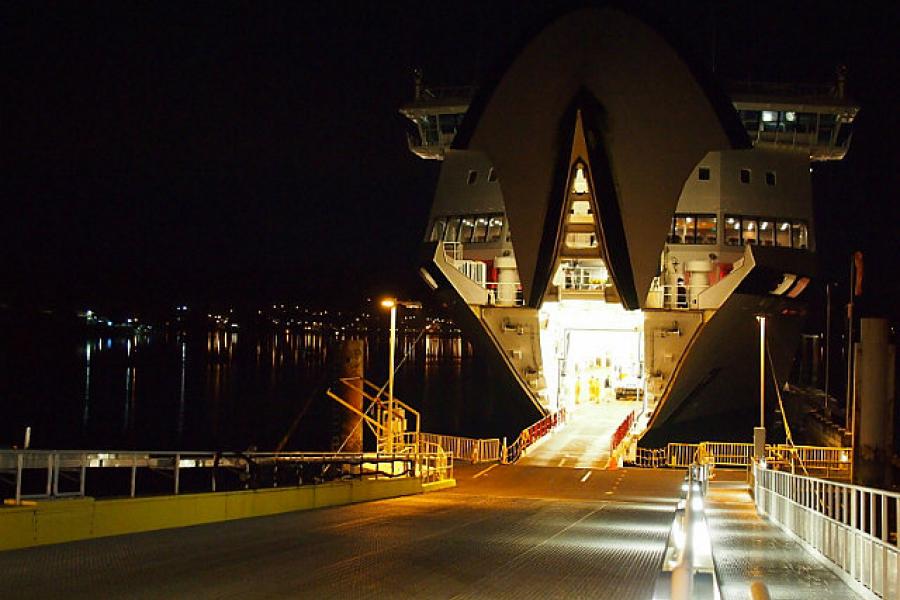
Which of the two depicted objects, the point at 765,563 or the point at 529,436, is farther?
the point at 529,436

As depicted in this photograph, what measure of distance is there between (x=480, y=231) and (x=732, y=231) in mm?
7843

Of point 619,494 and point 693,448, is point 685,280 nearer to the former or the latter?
point 693,448

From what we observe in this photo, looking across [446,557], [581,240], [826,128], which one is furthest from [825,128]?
[446,557]

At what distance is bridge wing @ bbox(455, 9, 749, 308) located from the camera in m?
25.4

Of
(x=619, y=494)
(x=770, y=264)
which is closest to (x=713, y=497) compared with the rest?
(x=619, y=494)

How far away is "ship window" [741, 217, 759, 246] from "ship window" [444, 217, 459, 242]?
9020 mm

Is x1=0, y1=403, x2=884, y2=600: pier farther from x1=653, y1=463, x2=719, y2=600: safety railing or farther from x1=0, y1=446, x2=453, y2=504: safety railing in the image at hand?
x1=0, y1=446, x2=453, y2=504: safety railing

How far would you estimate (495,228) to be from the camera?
35469 millimetres

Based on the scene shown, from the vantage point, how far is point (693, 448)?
35781 mm

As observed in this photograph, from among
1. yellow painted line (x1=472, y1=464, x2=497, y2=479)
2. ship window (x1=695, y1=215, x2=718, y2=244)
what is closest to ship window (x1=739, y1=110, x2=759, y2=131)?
ship window (x1=695, y1=215, x2=718, y2=244)

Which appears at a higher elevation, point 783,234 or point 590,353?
point 783,234

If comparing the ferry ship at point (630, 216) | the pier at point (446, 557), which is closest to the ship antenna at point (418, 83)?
the ferry ship at point (630, 216)

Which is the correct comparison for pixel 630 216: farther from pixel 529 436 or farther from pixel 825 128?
pixel 825 128

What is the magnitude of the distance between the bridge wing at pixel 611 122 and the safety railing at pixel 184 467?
23.5ft
